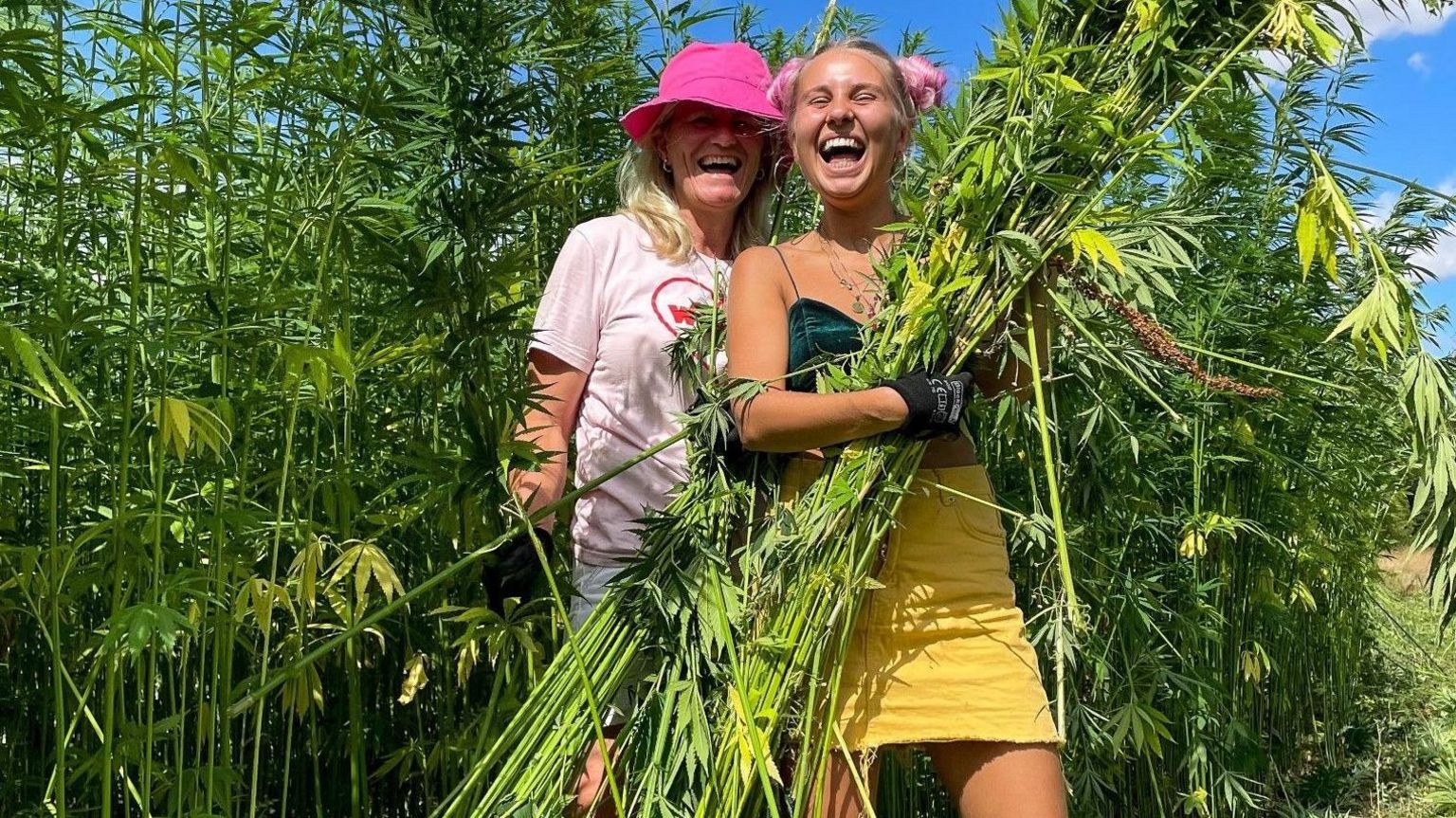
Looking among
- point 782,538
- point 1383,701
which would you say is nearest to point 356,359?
point 782,538

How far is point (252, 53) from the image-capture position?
5.50 ft

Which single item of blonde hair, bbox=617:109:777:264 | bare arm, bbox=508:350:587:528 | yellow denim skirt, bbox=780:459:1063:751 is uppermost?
blonde hair, bbox=617:109:777:264

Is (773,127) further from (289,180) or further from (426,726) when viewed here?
(426,726)

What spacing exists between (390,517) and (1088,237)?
116cm

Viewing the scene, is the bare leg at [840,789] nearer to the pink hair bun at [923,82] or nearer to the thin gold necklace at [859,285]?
the thin gold necklace at [859,285]

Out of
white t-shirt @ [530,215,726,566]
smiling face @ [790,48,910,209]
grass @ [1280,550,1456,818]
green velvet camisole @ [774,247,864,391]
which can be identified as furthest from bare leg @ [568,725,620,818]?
A: grass @ [1280,550,1456,818]

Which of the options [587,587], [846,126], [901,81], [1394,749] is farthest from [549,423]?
[1394,749]

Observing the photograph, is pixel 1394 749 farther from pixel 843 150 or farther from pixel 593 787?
pixel 843 150

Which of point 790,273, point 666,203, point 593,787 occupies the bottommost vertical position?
point 593,787

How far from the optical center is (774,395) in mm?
1595

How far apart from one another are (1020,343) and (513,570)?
828mm

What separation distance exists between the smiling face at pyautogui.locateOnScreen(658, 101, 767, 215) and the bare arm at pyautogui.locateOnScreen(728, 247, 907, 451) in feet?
1.09

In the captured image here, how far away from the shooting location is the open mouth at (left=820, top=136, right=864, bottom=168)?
1734mm

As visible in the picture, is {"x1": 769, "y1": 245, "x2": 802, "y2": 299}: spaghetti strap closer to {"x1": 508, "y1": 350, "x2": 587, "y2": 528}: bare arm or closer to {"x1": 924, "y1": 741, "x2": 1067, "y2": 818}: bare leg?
{"x1": 508, "y1": 350, "x2": 587, "y2": 528}: bare arm
